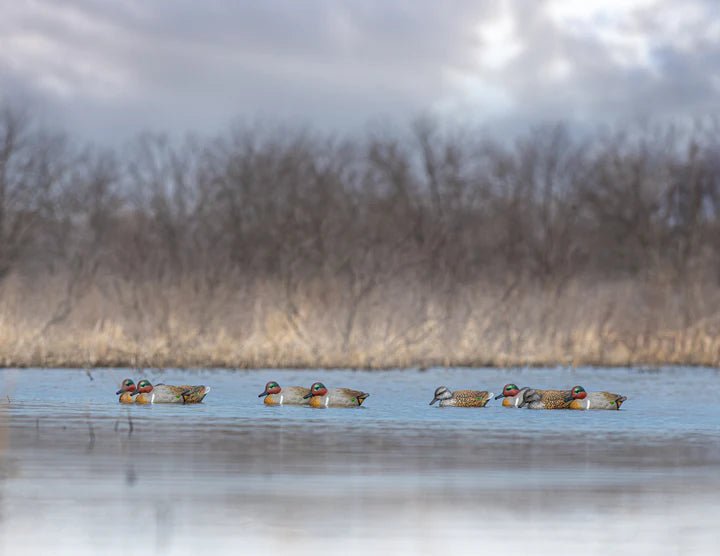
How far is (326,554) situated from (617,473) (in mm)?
4384

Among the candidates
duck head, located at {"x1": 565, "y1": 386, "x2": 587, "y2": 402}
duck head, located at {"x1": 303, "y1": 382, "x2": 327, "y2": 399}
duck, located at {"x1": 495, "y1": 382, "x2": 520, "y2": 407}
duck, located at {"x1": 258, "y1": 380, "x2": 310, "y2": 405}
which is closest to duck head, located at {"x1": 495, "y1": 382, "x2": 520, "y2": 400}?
duck, located at {"x1": 495, "y1": 382, "x2": 520, "y2": 407}

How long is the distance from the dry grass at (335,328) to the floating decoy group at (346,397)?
5.83 m

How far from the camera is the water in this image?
9188 mm

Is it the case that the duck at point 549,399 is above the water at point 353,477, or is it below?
above

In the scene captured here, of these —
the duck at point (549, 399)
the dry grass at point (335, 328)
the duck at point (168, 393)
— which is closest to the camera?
the duck at point (549, 399)

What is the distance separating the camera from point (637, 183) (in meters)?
56.2

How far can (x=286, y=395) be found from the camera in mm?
19016

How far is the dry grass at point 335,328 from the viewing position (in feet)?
83.1

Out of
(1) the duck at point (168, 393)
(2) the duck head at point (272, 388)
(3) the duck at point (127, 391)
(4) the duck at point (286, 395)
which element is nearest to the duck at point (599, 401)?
(4) the duck at point (286, 395)

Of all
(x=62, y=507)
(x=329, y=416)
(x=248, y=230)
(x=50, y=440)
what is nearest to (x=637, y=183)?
(x=248, y=230)

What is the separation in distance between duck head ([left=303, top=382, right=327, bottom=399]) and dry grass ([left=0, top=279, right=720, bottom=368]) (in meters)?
6.39

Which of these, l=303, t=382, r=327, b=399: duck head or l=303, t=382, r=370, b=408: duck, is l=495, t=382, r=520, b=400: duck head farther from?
l=303, t=382, r=327, b=399: duck head

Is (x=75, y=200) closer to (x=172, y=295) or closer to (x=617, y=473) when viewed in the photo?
(x=172, y=295)

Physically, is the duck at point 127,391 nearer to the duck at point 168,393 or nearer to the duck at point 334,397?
the duck at point 168,393
